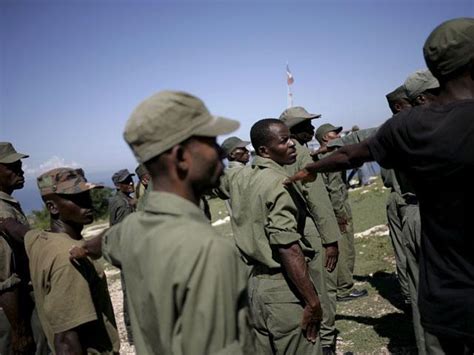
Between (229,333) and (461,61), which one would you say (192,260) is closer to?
(229,333)

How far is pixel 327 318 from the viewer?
4805 millimetres

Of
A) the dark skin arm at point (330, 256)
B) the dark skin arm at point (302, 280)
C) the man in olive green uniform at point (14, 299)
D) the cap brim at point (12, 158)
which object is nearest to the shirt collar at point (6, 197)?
the man in olive green uniform at point (14, 299)

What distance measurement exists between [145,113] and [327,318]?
3.76m

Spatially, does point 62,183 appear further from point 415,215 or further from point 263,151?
point 415,215

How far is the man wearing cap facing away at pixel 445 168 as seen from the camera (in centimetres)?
226

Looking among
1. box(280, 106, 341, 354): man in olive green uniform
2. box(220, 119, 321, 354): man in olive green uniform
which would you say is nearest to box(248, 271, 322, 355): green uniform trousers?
box(220, 119, 321, 354): man in olive green uniform

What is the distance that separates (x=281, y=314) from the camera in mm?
3518

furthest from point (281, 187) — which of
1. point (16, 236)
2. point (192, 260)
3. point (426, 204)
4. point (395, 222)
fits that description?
point (395, 222)

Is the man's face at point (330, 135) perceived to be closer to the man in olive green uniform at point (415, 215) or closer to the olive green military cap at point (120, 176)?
the man in olive green uniform at point (415, 215)

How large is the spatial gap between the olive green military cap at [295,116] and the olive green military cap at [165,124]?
437cm

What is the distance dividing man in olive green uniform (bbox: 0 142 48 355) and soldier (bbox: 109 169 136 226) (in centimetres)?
267

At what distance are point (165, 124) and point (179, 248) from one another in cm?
50

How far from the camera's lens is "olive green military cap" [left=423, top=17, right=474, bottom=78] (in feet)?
7.43

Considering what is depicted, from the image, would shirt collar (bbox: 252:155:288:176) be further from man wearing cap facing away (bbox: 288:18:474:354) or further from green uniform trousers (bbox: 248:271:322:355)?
man wearing cap facing away (bbox: 288:18:474:354)
